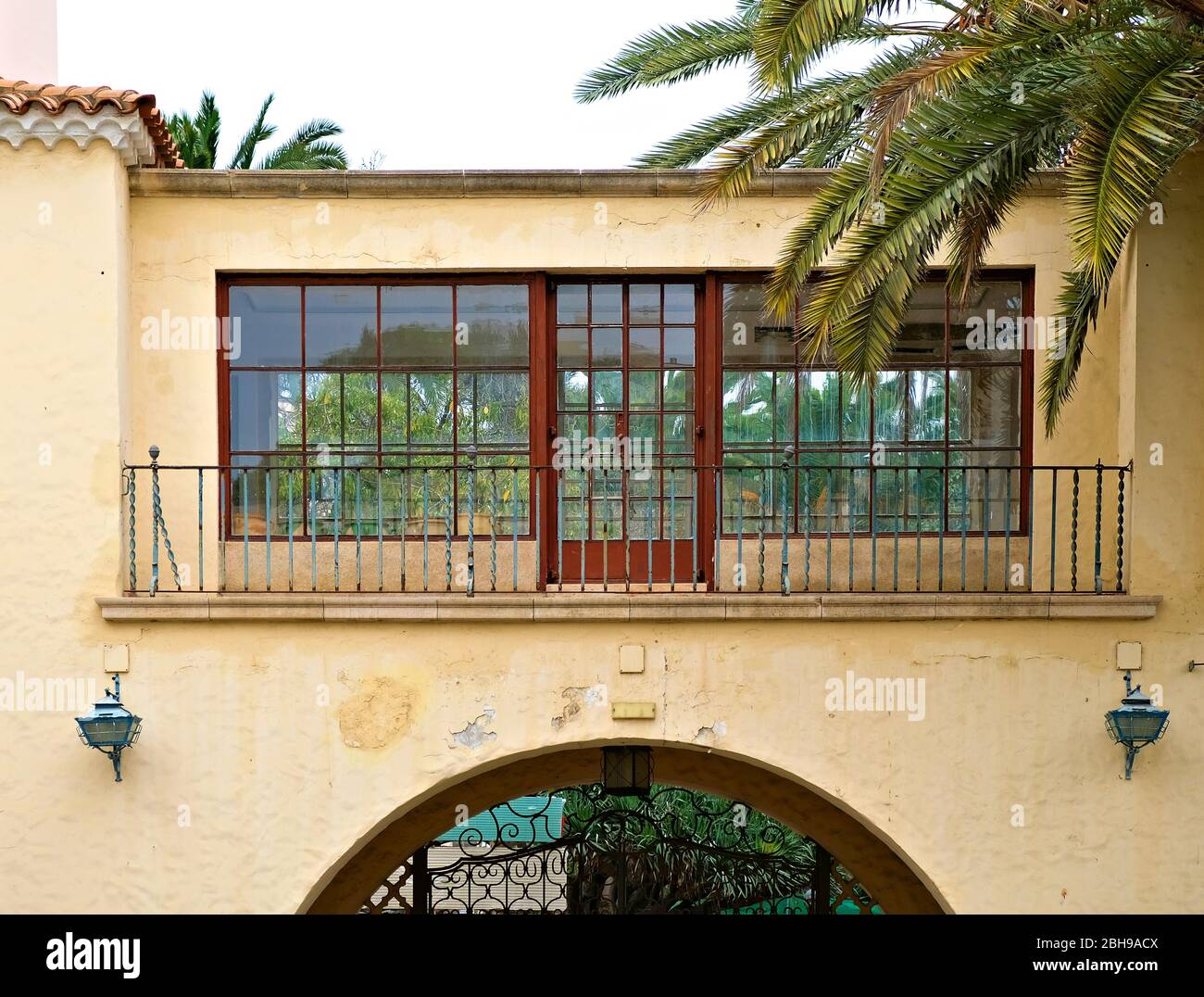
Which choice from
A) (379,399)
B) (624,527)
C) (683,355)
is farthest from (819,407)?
(379,399)

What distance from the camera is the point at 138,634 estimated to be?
731 centimetres

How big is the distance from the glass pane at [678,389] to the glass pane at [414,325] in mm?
1324

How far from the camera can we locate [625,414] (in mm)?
8430

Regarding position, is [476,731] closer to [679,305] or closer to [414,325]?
[414,325]

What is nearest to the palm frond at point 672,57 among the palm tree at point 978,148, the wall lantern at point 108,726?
the palm tree at point 978,148

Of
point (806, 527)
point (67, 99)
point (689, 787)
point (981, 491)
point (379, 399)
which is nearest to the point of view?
point (67, 99)

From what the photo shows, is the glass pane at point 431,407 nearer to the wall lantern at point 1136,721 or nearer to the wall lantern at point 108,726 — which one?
the wall lantern at point 108,726

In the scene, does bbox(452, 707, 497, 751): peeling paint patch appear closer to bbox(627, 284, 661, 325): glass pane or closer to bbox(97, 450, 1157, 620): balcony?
bbox(97, 450, 1157, 620): balcony

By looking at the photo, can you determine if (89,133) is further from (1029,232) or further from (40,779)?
(1029,232)

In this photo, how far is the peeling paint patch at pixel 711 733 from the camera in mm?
7340

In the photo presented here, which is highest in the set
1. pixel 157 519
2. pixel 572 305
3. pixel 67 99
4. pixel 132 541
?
pixel 67 99

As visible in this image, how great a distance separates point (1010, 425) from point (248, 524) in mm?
4579

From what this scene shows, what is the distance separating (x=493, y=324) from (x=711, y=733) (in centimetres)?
279
